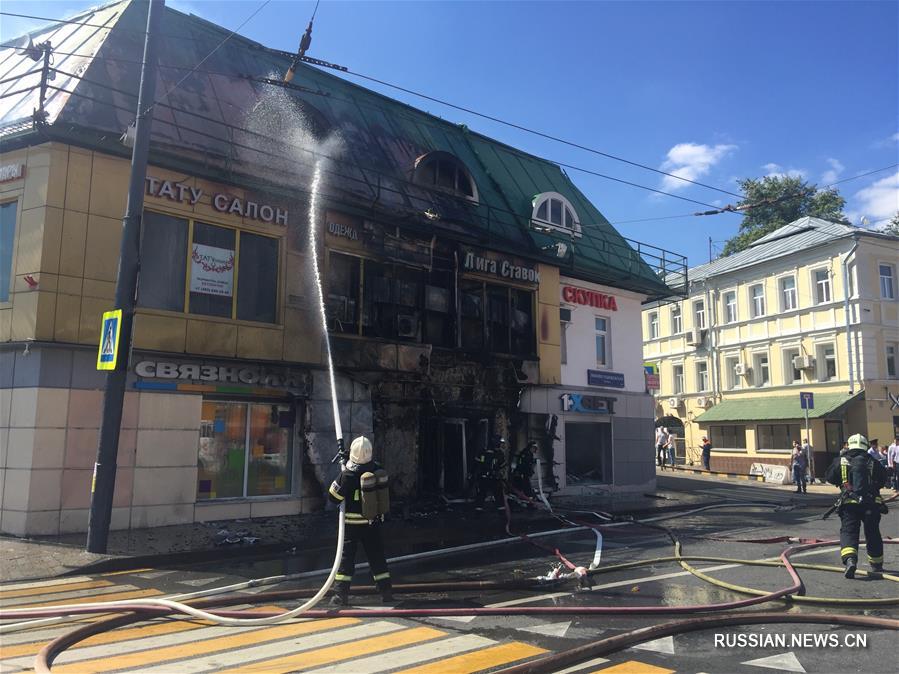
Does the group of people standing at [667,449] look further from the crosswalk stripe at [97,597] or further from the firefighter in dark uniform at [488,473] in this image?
the crosswalk stripe at [97,597]

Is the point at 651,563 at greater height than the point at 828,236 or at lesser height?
lesser

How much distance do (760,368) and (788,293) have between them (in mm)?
4024

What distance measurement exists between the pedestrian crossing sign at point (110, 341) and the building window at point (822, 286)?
31.1m

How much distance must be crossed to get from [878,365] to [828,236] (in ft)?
20.6

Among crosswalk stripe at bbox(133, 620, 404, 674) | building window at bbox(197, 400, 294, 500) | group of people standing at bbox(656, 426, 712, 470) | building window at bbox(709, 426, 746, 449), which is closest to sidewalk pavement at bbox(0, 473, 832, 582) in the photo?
building window at bbox(197, 400, 294, 500)

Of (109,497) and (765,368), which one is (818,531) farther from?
(765,368)

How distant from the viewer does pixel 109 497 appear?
408 inches

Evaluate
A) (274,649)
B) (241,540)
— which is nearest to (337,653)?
(274,649)

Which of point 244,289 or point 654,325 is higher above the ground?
point 654,325

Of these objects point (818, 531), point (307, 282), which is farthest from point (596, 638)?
point (307, 282)

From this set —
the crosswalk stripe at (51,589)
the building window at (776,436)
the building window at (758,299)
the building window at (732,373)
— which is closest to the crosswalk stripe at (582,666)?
the crosswalk stripe at (51,589)

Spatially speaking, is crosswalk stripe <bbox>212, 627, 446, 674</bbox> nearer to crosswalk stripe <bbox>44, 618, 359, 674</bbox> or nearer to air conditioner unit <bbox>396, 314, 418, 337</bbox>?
crosswalk stripe <bbox>44, 618, 359, 674</bbox>

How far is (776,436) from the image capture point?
32.8 metres

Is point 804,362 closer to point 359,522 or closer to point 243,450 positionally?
point 243,450
